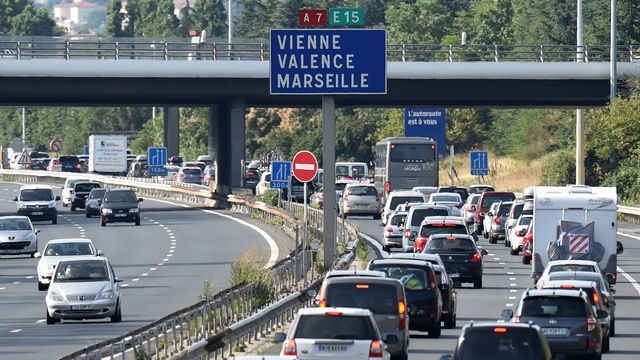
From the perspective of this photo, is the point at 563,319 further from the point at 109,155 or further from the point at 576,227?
the point at 109,155


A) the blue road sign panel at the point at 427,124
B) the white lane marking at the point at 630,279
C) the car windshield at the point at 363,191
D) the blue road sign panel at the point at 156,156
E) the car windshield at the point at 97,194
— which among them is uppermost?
the blue road sign panel at the point at 427,124

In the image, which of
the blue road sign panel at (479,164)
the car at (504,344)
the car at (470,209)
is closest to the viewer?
the car at (504,344)

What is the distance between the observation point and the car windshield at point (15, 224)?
55.7m

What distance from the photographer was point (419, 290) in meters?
30.2

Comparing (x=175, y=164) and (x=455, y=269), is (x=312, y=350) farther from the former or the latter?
(x=175, y=164)

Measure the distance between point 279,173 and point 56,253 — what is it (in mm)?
15653

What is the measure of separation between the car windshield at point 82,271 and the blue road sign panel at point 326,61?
669 centimetres

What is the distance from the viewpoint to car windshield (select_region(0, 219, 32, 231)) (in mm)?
55656

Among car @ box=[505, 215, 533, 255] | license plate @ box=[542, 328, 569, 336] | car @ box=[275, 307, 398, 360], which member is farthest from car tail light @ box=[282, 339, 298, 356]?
car @ box=[505, 215, 533, 255]

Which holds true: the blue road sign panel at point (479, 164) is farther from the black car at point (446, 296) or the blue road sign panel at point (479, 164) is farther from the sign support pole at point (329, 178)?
the black car at point (446, 296)

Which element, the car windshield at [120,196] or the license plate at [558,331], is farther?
the car windshield at [120,196]

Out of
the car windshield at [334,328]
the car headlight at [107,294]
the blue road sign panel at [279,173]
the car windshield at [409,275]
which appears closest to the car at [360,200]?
the blue road sign panel at [279,173]

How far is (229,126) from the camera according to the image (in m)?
81.0

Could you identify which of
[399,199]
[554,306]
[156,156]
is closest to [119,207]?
[399,199]
